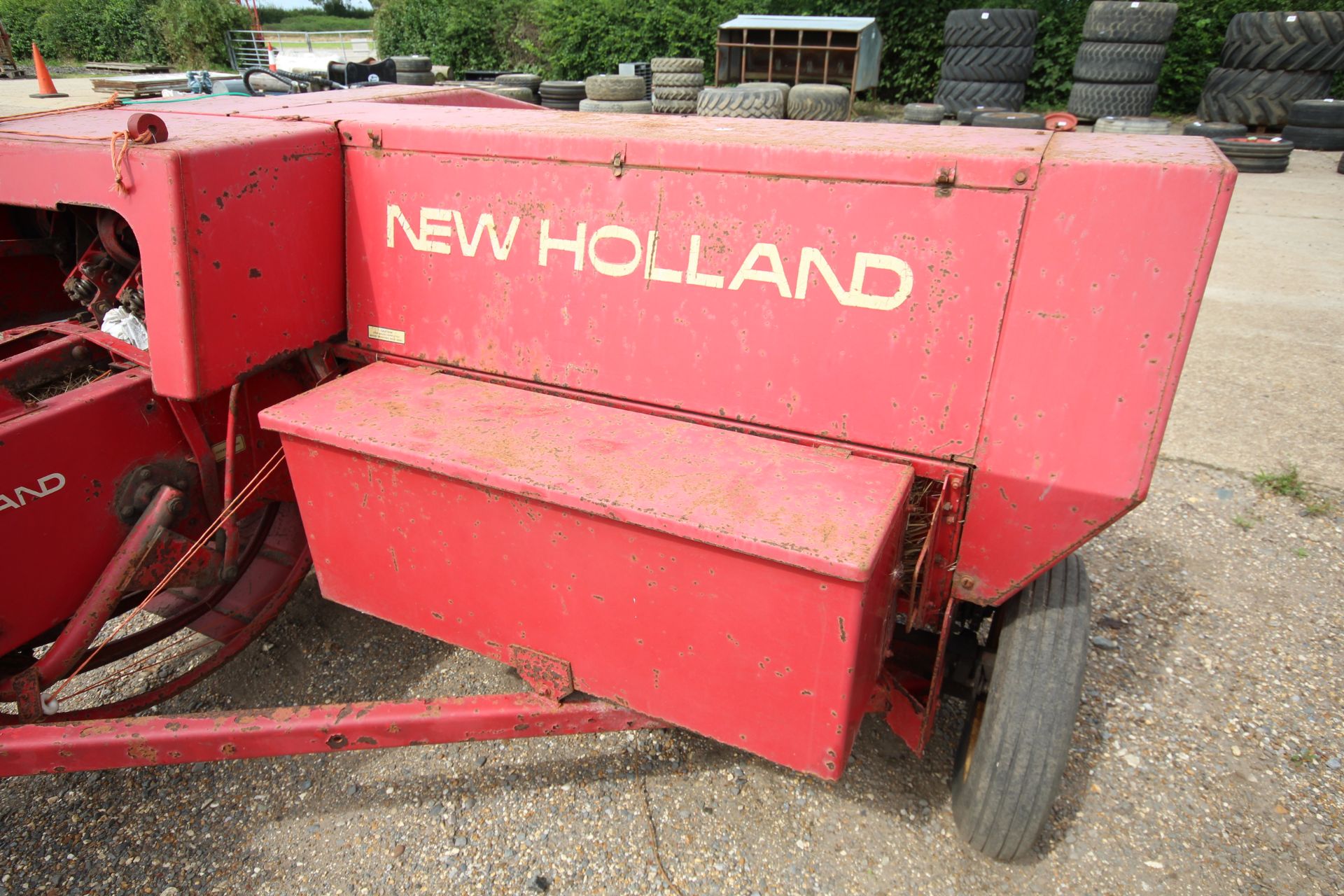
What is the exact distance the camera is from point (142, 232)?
195 centimetres

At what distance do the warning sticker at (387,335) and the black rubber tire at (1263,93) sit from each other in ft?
47.5

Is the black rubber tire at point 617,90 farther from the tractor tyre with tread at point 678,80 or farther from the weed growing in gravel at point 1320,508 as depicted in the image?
the weed growing in gravel at point 1320,508

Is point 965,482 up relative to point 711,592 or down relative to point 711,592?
up

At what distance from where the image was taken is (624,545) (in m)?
1.73


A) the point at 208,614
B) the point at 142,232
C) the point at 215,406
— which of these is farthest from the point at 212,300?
the point at 208,614

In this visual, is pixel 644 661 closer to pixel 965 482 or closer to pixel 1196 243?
pixel 965 482

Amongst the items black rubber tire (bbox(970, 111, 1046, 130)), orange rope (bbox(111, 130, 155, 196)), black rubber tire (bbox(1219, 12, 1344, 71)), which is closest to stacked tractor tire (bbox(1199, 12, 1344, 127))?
black rubber tire (bbox(1219, 12, 1344, 71))

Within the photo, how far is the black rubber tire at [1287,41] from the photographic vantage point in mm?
11898

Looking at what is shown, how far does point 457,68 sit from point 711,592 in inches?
820

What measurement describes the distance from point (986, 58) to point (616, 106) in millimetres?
6722

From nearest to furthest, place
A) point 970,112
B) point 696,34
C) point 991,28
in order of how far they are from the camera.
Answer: point 970,112, point 991,28, point 696,34

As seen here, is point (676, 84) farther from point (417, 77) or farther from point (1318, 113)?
point (1318, 113)

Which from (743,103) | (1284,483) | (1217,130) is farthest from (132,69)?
(1217,130)

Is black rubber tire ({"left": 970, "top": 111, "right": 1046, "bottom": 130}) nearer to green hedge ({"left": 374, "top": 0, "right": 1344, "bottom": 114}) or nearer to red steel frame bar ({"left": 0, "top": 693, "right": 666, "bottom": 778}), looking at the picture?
green hedge ({"left": 374, "top": 0, "right": 1344, "bottom": 114})
